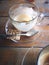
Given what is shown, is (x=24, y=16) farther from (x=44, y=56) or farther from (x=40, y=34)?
(x=44, y=56)

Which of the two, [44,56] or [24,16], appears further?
[24,16]

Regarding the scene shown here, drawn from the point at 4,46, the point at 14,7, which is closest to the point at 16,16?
the point at 14,7

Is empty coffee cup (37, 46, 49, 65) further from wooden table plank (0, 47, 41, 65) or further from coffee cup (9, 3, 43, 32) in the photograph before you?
coffee cup (9, 3, 43, 32)

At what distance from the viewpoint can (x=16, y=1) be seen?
3.40ft

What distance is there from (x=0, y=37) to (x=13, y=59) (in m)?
0.13

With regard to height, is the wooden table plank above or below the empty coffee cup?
below

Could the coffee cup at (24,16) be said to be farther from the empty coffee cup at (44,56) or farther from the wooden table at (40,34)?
the empty coffee cup at (44,56)

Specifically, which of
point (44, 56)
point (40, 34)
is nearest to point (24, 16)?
point (40, 34)

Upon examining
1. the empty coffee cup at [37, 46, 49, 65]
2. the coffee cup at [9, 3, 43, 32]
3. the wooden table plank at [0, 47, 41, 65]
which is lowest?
the wooden table plank at [0, 47, 41, 65]

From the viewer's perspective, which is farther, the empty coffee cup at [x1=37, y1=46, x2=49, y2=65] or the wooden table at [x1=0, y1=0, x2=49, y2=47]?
the wooden table at [x1=0, y1=0, x2=49, y2=47]

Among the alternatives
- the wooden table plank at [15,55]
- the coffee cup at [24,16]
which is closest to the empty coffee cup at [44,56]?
the wooden table plank at [15,55]

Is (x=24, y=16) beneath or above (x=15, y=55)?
above

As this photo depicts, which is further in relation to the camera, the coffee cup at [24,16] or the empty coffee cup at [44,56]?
the coffee cup at [24,16]

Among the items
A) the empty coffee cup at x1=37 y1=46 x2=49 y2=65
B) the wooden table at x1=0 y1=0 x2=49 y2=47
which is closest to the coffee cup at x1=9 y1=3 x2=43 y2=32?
the wooden table at x1=0 y1=0 x2=49 y2=47
